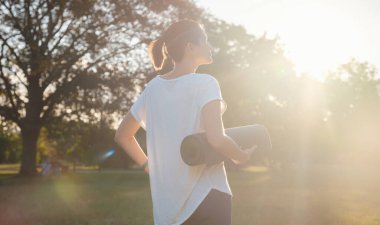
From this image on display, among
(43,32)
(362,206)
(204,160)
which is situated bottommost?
(362,206)

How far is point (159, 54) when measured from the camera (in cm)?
278

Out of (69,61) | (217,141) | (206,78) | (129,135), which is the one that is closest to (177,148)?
(217,141)

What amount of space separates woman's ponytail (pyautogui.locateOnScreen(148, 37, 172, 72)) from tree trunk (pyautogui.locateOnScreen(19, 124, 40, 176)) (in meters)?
29.1

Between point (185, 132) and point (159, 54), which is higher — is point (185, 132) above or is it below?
below

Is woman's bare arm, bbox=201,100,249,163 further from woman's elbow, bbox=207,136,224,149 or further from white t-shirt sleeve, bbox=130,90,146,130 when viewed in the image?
white t-shirt sleeve, bbox=130,90,146,130

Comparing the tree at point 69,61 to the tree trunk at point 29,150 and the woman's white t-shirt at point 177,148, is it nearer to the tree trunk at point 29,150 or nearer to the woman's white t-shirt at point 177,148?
the tree trunk at point 29,150

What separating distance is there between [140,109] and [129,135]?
0.70ft

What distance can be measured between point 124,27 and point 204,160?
28715 mm

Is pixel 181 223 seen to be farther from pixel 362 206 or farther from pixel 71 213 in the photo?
pixel 362 206

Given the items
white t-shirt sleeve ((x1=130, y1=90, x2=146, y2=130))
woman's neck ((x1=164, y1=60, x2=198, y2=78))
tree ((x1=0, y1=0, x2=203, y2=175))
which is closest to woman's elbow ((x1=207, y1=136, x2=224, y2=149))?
woman's neck ((x1=164, y1=60, x2=198, y2=78))

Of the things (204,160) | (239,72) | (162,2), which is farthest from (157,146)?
(239,72)

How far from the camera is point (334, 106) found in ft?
209

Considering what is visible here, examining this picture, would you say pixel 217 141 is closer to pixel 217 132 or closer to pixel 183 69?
pixel 217 132

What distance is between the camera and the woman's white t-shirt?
2396 millimetres
